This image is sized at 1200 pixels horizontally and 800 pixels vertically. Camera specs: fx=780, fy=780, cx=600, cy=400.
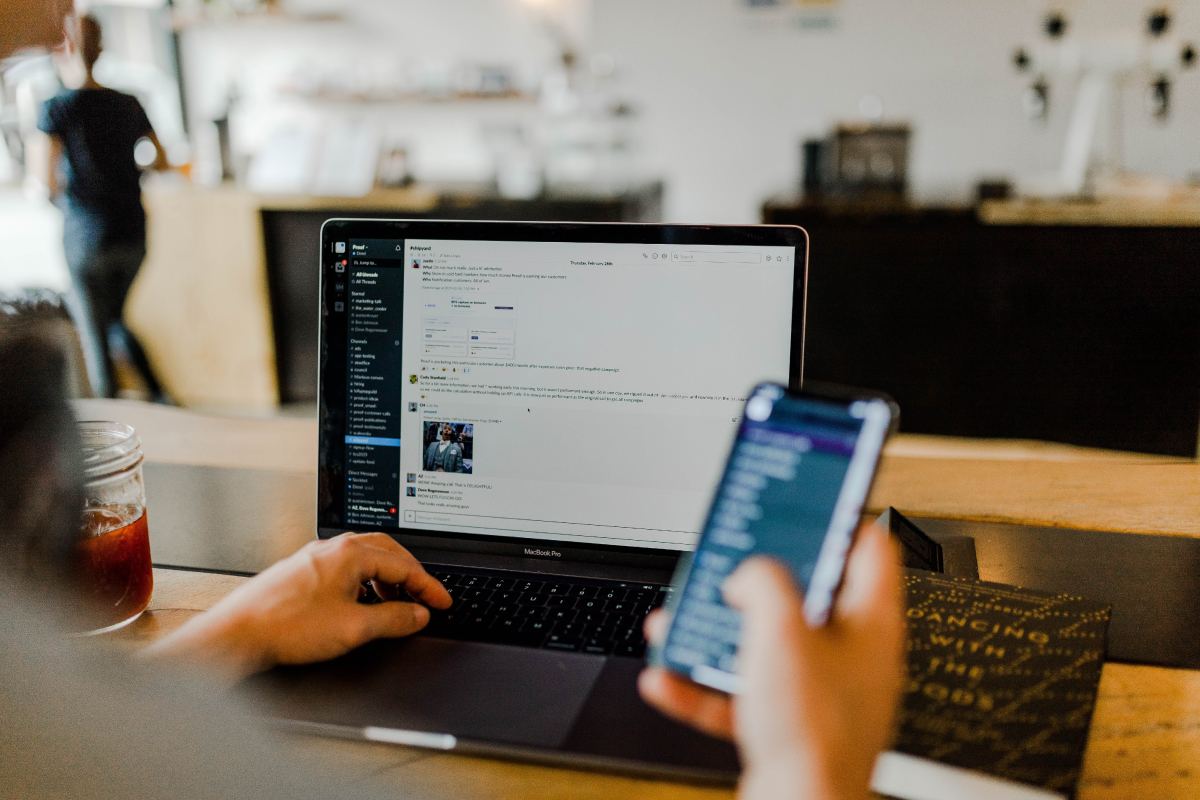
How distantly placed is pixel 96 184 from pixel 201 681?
1.68 metres

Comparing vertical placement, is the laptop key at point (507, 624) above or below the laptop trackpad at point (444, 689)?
above

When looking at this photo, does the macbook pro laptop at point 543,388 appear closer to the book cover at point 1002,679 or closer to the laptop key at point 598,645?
the laptop key at point 598,645

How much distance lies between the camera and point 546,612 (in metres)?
0.61

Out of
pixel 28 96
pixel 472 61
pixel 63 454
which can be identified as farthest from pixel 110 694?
pixel 472 61

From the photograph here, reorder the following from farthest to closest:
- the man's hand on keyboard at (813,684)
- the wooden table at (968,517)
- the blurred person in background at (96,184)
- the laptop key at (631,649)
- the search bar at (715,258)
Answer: the blurred person in background at (96,184) → the search bar at (715,258) → the laptop key at (631,649) → the wooden table at (968,517) → the man's hand on keyboard at (813,684)

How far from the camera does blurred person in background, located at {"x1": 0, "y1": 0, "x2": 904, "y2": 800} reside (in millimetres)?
318

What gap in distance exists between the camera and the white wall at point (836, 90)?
12.4ft

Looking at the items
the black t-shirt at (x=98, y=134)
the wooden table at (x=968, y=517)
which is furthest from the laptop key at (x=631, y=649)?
the black t-shirt at (x=98, y=134)

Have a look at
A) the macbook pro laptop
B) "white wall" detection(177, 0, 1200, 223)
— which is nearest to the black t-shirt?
the macbook pro laptop

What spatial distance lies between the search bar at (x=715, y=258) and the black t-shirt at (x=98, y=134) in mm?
1451

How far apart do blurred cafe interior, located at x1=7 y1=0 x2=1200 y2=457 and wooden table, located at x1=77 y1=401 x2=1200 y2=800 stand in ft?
2.31

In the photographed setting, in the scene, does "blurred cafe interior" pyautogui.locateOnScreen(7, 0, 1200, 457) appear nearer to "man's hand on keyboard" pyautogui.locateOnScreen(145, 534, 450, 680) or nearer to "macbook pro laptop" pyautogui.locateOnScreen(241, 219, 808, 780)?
"macbook pro laptop" pyautogui.locateOnScreen(241, 219, 808, 780)

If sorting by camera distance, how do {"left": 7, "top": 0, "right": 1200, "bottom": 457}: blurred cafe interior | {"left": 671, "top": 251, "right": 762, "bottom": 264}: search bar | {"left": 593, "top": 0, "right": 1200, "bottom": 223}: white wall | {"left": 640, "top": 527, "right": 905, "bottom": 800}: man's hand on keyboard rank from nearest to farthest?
1. {"left": 640, "top": 527, "right": 905, "bottom": 800}: man's hand on keyboard
2. {"left": 671, "top": 251, "right": 762, "bottom": 264}: search bar
3. {"left": 7, "top": 0, "right": 1200, "bottom": 457}: blurred cafe interior
4. {"left": 593, "top": 0, "right": 1200, "bottom": 223}: white wall

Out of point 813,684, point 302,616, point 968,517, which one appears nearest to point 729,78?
point 968,517
